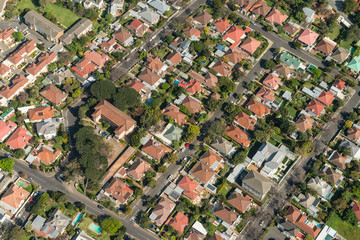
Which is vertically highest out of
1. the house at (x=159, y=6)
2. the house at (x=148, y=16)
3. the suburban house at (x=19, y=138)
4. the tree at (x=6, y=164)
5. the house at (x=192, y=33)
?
the house at (x=159, y=6)

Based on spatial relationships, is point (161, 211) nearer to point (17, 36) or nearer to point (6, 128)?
point (6, 128)

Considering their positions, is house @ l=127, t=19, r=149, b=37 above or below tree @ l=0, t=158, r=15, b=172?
above

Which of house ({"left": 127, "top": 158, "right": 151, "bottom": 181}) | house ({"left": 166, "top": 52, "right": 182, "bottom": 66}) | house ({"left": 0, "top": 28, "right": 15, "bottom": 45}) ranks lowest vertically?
house ({"left": 127, "top": 158, "right": 151, "bottom": 181})

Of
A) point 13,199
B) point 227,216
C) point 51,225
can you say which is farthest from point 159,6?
point 51,225

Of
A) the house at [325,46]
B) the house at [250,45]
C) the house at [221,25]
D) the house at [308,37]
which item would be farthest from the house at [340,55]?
the house at [221,25]

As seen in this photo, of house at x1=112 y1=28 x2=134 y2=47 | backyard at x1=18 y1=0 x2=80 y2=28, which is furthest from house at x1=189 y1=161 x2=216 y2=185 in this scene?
backyard at x1=18 y1=0 x2=80 y2=28

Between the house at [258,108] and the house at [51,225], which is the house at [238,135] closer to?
the house at [258,108]

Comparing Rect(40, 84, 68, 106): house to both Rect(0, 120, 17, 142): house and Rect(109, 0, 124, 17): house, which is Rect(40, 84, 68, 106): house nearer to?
Rect(0, 120, 17, 142): house
